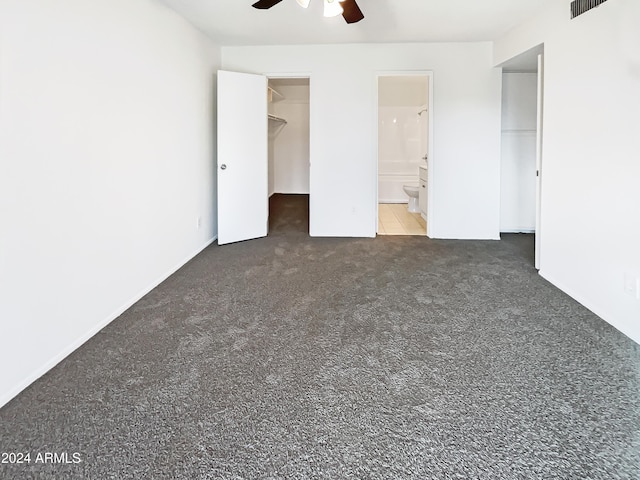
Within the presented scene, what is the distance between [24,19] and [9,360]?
1549mm

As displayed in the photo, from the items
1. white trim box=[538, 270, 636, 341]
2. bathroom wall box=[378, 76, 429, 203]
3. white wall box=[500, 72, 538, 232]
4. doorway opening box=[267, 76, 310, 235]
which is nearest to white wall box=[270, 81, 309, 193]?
doorway opening box=[267, 76, 310, 235]

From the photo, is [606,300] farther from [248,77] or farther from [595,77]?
[248,77]

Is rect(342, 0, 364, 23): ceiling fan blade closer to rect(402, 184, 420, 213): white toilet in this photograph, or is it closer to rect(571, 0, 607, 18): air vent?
rect(571, 0, 607, 18): air vent

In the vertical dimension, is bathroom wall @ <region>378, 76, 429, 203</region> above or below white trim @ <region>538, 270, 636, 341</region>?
above

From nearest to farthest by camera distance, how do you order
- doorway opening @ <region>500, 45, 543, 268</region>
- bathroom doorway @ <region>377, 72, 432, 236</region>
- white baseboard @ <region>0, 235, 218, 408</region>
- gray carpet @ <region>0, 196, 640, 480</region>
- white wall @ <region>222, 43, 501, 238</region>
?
1. gray carpet @ <region>0, 196, 640, 480</region>
2. white baseboard @ <region>0, 235, 218, 408</region>
3. white wall @ <region>222, 43, 501, 238</region>
4. doorway opening @ <region>500, 45, 543, 268</region>
5. bathroom doorway @ <region>377, 72, 432, 236</region>

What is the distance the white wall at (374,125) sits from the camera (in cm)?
529

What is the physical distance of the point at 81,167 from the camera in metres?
2.57

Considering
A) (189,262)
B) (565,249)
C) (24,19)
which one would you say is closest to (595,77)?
(565,249)

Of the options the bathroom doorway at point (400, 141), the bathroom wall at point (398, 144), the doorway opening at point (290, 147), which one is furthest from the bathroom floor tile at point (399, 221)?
the doorway opening at point (290, 147)

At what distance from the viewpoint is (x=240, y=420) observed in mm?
1843

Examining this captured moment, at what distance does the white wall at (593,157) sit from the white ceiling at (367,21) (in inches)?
19.1

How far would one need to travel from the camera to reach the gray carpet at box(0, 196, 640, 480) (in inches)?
62.9

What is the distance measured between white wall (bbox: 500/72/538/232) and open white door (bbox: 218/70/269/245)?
9.94 feet

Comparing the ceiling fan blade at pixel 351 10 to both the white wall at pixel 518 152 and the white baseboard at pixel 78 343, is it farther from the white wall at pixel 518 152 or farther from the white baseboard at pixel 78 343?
the white wall at pixel 518 152
